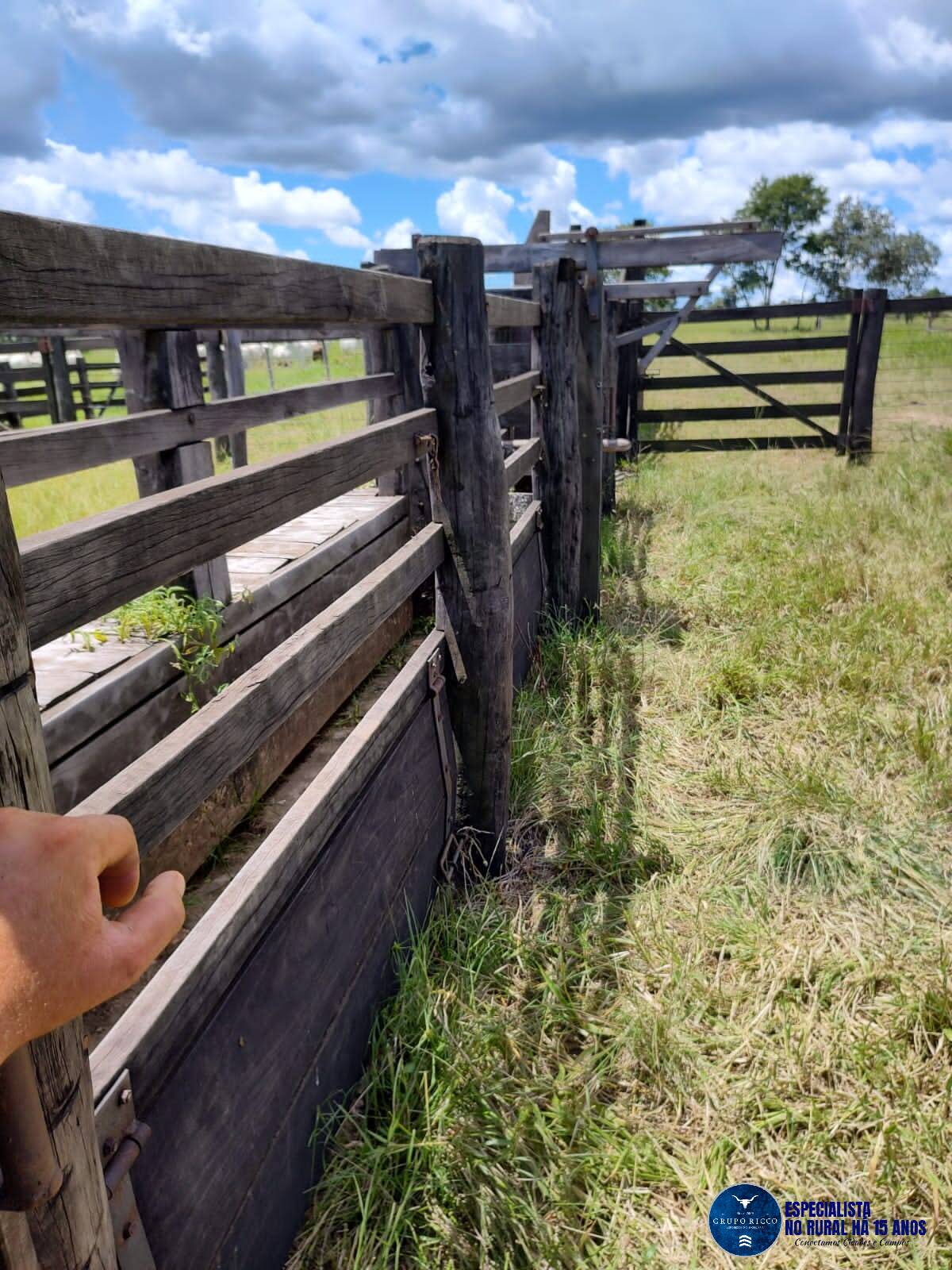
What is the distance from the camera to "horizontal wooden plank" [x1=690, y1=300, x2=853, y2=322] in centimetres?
1001

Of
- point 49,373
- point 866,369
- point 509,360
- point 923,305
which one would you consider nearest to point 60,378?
point 49,373

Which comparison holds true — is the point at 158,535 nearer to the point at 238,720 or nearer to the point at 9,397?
the point at 238,720

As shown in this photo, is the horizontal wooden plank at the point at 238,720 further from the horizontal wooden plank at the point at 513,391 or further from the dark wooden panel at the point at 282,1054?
the horizontal wooden plank at the point at 513,391

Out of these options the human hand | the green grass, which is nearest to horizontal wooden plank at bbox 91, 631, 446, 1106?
the human hand

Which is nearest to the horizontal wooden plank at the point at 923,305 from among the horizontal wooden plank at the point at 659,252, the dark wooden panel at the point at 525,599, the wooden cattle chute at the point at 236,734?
the horizontal wooden plank at the point at 659,252

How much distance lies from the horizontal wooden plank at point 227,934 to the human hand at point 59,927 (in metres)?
0.54

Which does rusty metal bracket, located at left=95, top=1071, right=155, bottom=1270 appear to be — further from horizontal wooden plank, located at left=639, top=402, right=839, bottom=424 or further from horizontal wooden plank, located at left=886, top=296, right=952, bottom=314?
horizontal wooden plank, located at left=886, top=296, right=952, bottom=314

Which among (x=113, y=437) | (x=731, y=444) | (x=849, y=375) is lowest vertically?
(x=731, y=444)

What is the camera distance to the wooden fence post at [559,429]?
14.6 ft

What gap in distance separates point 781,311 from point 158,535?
411 inches

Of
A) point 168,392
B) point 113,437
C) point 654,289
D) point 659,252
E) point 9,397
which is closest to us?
point 113,437

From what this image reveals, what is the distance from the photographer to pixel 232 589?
3.76 metres

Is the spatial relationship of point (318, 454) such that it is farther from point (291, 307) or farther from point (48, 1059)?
point (48, 1059)

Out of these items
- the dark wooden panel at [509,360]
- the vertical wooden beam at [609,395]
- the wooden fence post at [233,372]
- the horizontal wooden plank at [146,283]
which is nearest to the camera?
the horizontal wooden plank at [146,283]
